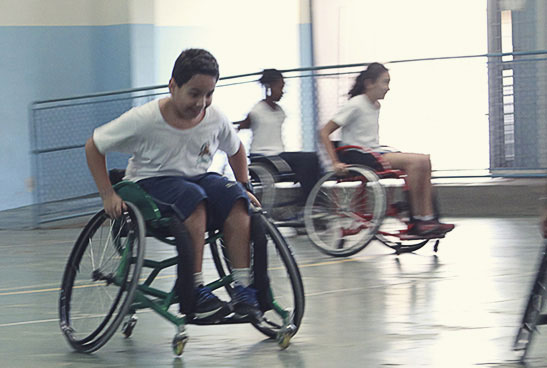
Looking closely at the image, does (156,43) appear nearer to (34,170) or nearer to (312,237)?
(34,170)

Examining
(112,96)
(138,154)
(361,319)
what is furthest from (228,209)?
(112,96)

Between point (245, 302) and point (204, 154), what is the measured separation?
582 mm

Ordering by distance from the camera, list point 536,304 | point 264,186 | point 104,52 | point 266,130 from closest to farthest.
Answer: point 536,304 → point 264,186 → point 266,130 → point 104,52

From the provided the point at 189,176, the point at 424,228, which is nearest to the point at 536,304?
the point at 189,176

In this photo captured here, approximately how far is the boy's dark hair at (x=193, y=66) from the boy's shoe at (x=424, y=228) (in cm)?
269

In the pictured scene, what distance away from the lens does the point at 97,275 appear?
3.63 metres

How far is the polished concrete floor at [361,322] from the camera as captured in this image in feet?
11.0

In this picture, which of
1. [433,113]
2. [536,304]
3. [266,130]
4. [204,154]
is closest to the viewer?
[536,304]

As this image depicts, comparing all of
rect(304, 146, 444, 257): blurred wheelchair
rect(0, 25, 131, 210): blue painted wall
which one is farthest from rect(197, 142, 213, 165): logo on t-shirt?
rect(0, 25, 131, 210): blue painted wall

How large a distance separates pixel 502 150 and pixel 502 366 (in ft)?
18.2

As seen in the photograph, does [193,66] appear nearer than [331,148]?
Yes

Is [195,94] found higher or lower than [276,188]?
higher

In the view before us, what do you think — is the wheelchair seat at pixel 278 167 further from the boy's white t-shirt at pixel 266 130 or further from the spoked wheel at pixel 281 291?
the spoked wheel at pixel 281 291

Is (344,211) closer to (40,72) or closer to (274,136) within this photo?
(274,136)
